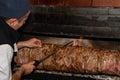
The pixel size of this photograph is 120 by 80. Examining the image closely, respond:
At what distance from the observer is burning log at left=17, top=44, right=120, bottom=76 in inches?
153

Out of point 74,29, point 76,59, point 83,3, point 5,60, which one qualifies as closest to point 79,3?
point 83,3

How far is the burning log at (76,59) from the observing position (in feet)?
12.8

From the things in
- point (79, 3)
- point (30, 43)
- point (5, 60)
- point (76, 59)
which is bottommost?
point (76, 59)

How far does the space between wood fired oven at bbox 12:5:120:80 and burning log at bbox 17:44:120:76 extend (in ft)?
0.59

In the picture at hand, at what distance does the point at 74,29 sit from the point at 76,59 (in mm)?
701

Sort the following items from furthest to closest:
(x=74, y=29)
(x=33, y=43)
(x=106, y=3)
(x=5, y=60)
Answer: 1. (x=74, y=29)
2. (x=106, y=3)
3. (x=33, y=43)
4. (x=5, y=60)

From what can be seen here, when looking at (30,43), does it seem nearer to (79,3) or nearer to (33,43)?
(33,43)

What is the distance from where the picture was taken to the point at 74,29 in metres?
4.58

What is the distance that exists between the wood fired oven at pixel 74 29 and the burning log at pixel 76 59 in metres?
0.18

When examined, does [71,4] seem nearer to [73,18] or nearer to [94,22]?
[73,18]

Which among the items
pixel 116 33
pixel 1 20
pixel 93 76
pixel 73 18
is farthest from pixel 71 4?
pixel 1 20

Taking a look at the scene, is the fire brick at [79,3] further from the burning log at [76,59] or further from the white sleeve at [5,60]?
the white sleeve at [5,60]

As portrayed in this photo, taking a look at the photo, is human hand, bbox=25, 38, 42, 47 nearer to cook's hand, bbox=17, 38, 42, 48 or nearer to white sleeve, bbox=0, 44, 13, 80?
cook's hand, bbox=17, 38, 42, 48

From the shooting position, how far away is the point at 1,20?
2.97 meters
